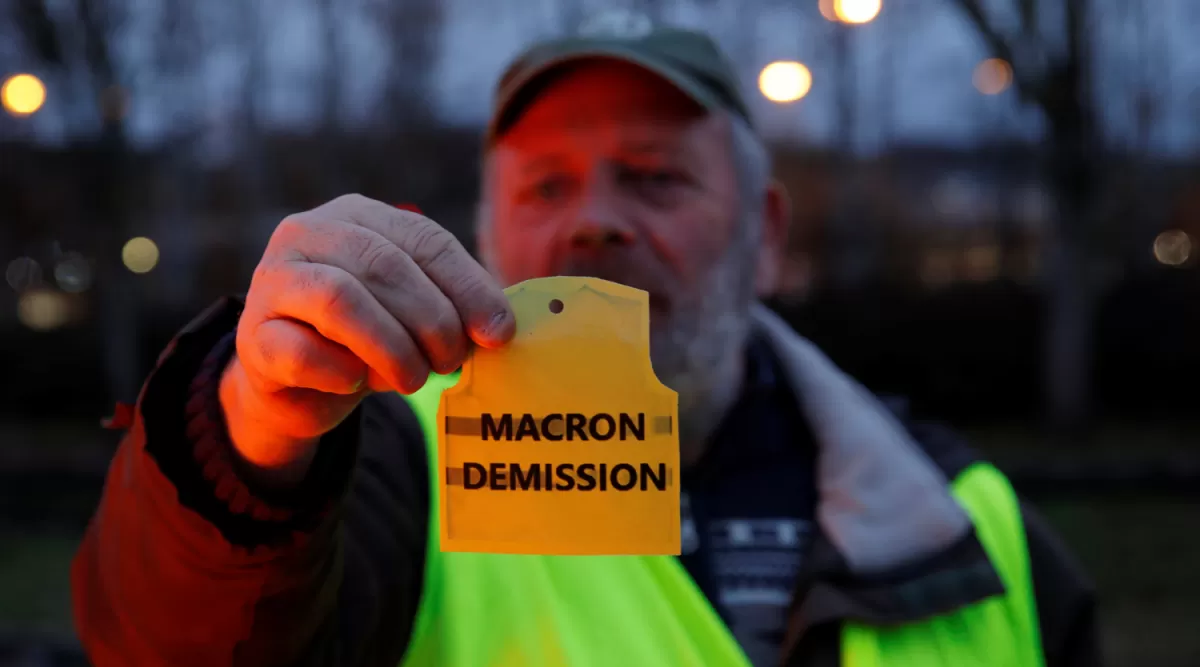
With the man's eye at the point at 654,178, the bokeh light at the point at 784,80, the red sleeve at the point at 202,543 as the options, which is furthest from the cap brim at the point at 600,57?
the bokeh light at the point at 784,80

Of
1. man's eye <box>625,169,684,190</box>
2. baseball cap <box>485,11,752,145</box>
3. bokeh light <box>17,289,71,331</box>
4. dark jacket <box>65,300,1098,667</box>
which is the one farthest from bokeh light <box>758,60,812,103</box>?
bokeh light <box>17,289,71,331</box>

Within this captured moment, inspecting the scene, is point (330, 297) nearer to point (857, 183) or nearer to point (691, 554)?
point (691, 554)

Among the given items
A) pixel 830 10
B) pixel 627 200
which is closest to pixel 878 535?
pixel 627 200

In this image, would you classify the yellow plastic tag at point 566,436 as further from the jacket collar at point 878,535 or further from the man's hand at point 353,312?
the jacket collar at point 878,535

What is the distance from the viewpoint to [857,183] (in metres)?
12.7

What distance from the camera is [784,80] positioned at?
3117 mm

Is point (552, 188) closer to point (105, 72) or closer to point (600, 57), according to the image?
point (600, 57)

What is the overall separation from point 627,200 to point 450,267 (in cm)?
65

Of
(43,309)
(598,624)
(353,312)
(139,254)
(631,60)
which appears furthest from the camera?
(43,309)

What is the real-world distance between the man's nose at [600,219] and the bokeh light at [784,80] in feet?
5.91

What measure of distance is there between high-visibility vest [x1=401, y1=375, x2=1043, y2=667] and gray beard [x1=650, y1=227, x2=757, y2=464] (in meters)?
0.29

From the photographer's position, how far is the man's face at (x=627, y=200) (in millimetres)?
1513

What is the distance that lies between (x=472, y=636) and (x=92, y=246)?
29.8 ft

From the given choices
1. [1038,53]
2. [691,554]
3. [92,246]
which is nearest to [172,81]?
[92,246]
